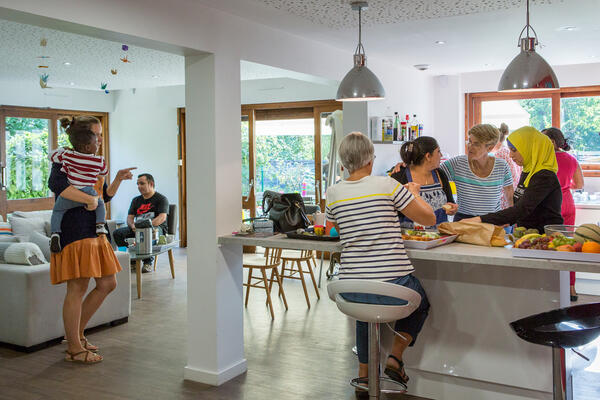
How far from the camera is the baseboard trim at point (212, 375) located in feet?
11.5

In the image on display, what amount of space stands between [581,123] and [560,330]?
573cm

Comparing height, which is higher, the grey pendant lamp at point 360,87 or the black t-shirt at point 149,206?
the grey pendant lamp at point 360,87

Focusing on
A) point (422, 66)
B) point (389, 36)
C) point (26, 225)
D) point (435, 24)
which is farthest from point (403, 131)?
point (26, 225)

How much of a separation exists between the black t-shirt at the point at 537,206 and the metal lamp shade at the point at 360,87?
3.41 ft

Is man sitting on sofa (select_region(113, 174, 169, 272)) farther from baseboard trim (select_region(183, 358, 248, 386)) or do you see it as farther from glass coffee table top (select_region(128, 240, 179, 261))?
baseboard trim (select_region(183, 358, 248, 386))

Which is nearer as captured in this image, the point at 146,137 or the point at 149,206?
the point at 149,206

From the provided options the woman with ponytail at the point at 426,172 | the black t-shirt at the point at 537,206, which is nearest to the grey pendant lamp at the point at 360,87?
the woman with ponytail at the point at 426,172

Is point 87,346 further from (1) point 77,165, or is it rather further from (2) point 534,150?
(2) point 534,150

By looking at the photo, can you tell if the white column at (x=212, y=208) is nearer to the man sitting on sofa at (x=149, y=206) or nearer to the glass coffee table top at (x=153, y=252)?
the glass coffee table top at (x=153, y=252)

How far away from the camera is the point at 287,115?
8.12 metres

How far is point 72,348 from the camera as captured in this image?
12.9 ft

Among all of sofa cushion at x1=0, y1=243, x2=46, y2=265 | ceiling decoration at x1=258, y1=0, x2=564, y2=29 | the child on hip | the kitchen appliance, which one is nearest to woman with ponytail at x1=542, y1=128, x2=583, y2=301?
ceiling decoration at x1=258, y1=0, x2=564, y2=29

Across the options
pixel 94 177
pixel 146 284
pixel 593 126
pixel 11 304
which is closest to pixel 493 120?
pixel 593 126

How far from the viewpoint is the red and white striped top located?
3.73 m
